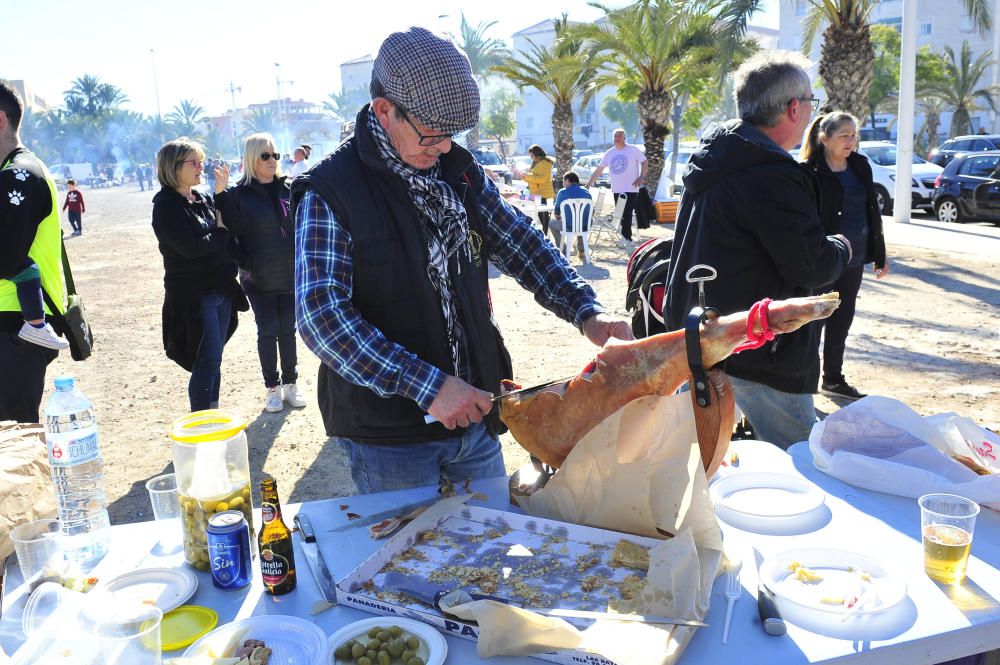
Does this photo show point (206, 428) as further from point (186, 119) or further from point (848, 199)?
point (186, 119)

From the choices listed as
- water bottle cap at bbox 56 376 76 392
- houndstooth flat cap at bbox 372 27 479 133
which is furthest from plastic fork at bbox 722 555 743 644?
water bottle cap at bbox 56 376 76 392

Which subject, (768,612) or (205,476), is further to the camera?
(205,476)

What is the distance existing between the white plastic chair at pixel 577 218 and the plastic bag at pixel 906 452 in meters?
9.54

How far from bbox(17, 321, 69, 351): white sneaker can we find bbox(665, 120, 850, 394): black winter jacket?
260 centimetres

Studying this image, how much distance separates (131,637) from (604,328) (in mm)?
1483

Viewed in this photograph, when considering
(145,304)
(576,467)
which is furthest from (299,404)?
(145,304)

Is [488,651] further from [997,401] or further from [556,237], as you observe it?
[556,237]

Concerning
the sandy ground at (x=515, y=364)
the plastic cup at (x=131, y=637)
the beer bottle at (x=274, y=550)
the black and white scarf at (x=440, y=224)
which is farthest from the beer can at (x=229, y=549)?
the sandy ground at (x=515, y=364)

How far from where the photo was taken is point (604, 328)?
2.34 metres

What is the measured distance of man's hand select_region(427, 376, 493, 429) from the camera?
197 centimetres

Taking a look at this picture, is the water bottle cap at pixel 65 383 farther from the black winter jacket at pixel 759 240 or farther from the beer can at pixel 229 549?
the black winter jacket at pixel 759 240

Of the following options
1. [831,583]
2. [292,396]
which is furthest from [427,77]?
[292,396]

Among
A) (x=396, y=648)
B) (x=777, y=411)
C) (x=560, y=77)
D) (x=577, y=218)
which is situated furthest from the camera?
(x=560, y=77)

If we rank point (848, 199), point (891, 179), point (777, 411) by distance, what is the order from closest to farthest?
point (777, 411), point (848, 199), point (891, 179)
